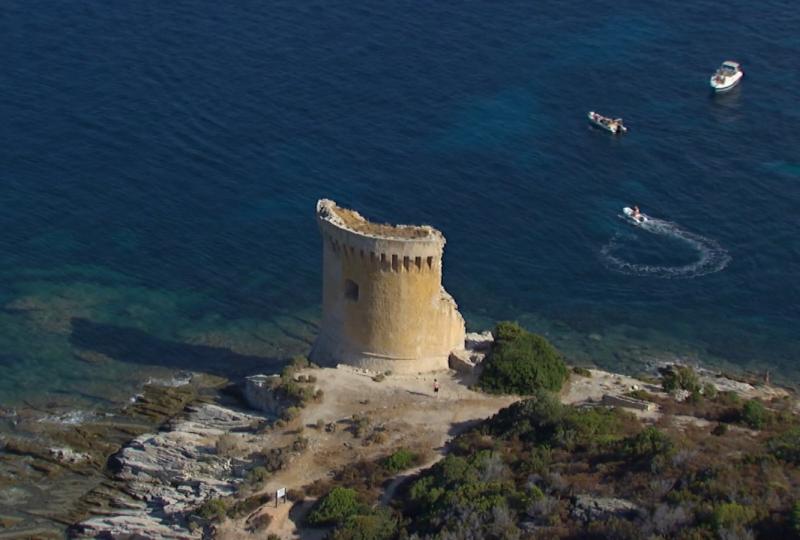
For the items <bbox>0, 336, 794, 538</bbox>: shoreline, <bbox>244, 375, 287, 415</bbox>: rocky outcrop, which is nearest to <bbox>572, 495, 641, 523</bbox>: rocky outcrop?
<bbox>0, 336, 794, 538</bbox>: shoreline

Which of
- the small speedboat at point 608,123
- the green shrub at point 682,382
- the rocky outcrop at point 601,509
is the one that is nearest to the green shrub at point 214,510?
the rocky outcrop at point 601,509

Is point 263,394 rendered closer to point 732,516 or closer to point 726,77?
point 732,516

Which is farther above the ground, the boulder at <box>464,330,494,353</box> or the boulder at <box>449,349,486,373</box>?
the boulder at <box>464,330,494,353</box>

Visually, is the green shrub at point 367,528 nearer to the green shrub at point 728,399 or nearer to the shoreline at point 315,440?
the shoreline at point 315,440

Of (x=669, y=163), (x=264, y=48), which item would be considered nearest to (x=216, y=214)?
(x=264, y=48)

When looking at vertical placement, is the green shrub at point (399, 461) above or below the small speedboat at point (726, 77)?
below

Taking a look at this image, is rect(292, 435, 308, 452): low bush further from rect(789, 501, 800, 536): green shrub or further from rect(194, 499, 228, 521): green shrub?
rect(789, 501, 800, 536): green shrub

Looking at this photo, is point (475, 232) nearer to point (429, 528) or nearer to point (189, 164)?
point (189, 164)
